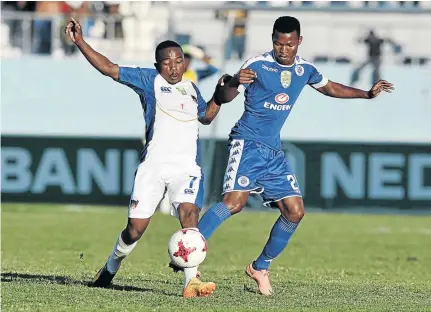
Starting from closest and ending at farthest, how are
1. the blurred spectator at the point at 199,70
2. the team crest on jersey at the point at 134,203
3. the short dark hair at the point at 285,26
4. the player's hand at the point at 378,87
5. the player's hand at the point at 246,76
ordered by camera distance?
the player's hand at the point at 246,76
the team crest on jersey at the point at 134,203
the short dark hair at the point at 285,26
the player's hand at the point at 378,87
the blurred spectator at the point at 199,70

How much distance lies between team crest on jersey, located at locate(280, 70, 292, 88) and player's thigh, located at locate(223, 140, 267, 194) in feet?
1.97

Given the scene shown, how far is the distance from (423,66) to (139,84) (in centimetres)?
1232

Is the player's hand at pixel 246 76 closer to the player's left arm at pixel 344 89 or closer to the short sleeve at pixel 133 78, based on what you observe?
the short sleeve at pixel 133 78

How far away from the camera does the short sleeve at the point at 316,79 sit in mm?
10781

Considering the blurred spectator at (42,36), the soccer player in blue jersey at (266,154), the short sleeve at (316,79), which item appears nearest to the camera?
the soccer player in blue jersey at (266,154)

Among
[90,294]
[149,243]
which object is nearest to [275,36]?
[90,294]

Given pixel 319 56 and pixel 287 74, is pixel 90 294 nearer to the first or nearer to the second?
pixel 287 74

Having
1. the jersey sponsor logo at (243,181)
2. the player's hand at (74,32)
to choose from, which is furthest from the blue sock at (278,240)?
the player's hand at (74,32)

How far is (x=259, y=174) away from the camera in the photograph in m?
10.5

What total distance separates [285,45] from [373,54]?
12.2 m

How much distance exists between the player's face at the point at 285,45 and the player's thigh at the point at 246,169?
0.81m

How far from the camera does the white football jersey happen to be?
1009cm

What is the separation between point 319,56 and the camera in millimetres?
22312

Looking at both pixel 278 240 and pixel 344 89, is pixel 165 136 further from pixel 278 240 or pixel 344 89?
pixel 344 89
